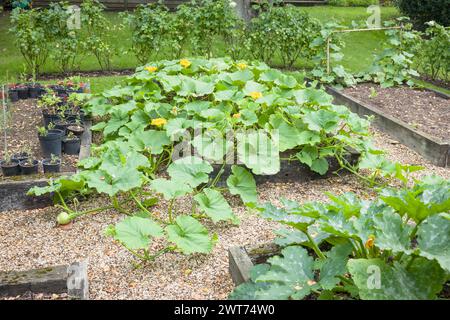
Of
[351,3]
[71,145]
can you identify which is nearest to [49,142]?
[71,145]

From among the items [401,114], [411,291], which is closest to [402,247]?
[411,291]

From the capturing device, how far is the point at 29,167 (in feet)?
14.5

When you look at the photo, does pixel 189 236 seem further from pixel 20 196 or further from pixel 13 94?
pixel 13 94

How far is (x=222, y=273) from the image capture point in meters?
3.26

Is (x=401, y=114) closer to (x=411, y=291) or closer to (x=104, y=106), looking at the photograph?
(x=104, y=106)

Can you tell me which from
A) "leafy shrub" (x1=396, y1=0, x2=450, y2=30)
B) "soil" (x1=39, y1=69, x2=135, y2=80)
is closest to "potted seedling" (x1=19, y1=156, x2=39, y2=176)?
"soil" (x1=39, y1=69, x2=135, y2=80)

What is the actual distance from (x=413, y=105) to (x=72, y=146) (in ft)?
14.3

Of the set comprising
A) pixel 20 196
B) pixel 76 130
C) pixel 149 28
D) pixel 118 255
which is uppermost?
pixel 149 28

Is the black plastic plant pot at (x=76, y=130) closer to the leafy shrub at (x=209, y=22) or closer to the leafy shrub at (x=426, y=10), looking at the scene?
the leafy shrub at (x=209, y=22)

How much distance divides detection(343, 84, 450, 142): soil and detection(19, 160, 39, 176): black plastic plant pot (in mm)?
3906

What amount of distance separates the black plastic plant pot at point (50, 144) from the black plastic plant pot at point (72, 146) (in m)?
0.11

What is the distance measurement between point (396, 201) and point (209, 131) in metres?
A: 2.15

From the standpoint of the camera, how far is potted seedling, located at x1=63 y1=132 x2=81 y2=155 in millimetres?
4977

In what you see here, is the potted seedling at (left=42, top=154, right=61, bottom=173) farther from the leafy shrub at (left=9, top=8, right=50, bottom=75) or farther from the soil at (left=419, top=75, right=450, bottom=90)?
the soil at (left=419, top=75, right=450, bottom=90)
